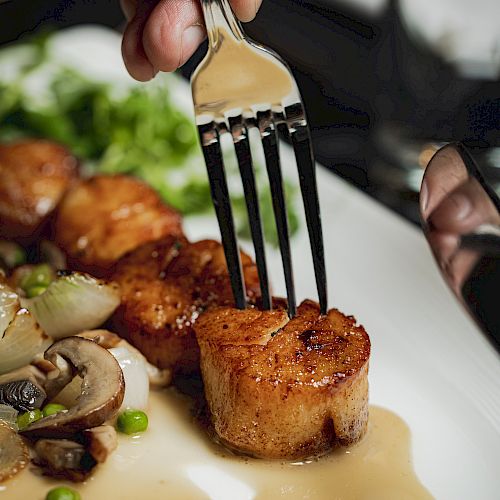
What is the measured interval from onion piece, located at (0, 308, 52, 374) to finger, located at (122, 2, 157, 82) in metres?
0.98

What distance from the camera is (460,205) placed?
266 cm

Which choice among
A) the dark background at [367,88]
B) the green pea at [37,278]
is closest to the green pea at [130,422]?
the green pea at [37,278]

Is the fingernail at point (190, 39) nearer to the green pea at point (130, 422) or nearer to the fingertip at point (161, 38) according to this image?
the fingertip at point (161, 38)

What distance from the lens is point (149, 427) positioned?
115 inches

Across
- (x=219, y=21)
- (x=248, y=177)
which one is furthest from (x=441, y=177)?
(x=219, y=21)

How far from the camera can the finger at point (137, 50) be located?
122 inches

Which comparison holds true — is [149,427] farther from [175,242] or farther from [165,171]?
[165,171]

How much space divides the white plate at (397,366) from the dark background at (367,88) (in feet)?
1.80

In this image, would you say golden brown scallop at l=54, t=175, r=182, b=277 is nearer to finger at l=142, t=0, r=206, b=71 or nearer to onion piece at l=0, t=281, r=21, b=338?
onion piece at l=0, t=281, r=21, b=338

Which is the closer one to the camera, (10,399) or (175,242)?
(10,399)

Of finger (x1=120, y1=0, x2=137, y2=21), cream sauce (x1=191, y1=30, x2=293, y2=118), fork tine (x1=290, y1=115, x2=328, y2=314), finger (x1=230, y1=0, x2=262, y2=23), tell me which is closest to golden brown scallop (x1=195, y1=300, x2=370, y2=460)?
fork tine (x1=290, y1=115, x2=328, y2=314)

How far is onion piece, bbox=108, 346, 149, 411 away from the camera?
9.58 ft

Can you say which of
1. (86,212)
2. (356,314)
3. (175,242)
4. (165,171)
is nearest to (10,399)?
(175,242)

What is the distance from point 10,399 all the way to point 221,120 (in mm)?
1185
